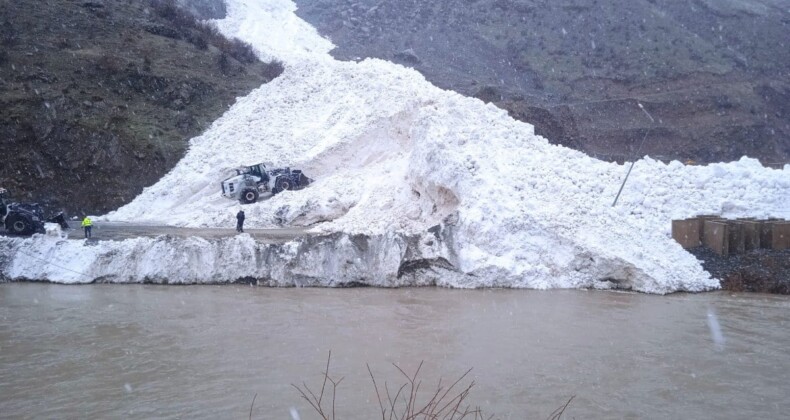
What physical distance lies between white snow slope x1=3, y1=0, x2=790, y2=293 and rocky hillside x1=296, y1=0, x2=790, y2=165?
1147 centimetres

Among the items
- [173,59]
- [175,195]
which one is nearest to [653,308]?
[175,195]

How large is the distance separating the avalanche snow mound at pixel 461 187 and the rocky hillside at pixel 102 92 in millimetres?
1434

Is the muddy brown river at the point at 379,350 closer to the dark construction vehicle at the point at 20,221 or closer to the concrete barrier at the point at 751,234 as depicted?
the concrete barrier at the point at 751,234

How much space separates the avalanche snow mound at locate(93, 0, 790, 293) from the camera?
→ 13188 mm

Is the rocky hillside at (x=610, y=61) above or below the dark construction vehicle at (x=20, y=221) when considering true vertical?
above

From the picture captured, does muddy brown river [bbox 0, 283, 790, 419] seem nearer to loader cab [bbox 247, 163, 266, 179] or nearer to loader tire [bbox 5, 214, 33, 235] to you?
loader tire [bbox 5, 214, 33, 235]

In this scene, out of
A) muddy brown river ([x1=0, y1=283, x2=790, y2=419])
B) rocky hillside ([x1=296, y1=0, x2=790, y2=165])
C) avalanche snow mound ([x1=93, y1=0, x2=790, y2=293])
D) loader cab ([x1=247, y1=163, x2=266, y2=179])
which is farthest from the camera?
rocky hillside ([x1=296, y1=0, x2=790, y2=165])

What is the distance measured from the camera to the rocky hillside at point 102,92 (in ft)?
66.6

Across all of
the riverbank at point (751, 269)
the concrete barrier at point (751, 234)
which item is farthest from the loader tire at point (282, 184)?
the concrete barrier at point (751, 234)

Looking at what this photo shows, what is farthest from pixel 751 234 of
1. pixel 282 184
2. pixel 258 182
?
pixel 258 182

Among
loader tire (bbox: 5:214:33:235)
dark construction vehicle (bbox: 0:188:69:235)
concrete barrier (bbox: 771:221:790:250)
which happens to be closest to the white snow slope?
concrete barrier (bbox: 771:221:790:250)

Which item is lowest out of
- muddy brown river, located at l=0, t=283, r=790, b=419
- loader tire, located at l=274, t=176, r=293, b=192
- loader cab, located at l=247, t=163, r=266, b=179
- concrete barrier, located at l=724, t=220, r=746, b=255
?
muddy brown river, located at l=0, t=283, r=790, b=419

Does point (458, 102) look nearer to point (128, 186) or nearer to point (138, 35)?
point (128, 186)

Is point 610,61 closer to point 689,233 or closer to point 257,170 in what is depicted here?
point 257,170
